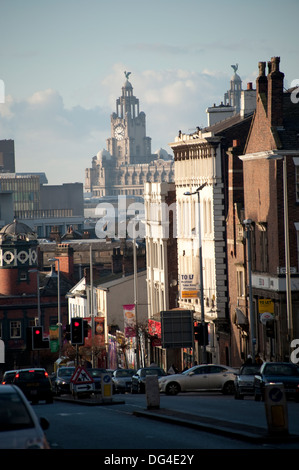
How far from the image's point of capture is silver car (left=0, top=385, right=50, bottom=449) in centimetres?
1623

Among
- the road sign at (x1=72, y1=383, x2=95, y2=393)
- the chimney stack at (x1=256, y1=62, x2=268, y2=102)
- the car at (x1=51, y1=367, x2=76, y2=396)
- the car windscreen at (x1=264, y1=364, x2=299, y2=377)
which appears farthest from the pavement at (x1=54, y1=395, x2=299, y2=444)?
the chimney stack at (x1=256, y1=62, x2=268, y2=102)

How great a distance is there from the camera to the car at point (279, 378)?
122 feet

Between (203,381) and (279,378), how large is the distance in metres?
9.81

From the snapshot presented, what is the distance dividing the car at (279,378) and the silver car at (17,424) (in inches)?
793

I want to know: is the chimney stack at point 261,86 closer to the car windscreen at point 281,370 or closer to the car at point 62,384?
the car at point 62,384

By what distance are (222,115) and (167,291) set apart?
14.9 meters

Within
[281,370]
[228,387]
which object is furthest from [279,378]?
[228,387]

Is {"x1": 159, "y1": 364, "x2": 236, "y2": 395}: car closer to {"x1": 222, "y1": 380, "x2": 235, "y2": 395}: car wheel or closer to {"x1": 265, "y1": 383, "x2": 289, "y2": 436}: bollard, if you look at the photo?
{"x1": 222, "y1": 380, "x2": 235, "y2": 395}: car wheel

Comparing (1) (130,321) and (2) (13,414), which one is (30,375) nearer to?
(2) (13,414)

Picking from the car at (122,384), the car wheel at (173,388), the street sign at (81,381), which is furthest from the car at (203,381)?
the car at (122,384)

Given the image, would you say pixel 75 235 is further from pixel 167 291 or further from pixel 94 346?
pixel 167 291

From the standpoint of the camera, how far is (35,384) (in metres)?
40.8

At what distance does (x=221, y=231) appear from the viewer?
69312 mm
